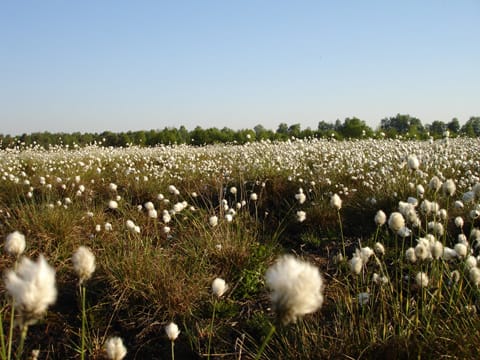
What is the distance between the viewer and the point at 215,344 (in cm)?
288

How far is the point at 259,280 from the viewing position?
11.7ft

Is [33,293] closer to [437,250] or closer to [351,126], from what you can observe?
[437,250]

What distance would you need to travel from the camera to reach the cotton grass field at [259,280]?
160 cm

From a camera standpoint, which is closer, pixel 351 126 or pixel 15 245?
pixel 15 245

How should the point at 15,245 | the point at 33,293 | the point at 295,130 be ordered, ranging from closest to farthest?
the point at 33,293, the point at 15,245, the point at 295,130

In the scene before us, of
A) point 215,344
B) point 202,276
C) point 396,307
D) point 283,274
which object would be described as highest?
point 283,274

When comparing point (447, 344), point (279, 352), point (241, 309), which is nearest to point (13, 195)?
point (241, 309)

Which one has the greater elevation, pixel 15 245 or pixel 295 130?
pixel 295 130

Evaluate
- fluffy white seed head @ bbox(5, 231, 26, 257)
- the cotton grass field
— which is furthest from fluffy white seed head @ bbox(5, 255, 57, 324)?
fluffy white seed head @ bbox(5, 231, 26, 257)

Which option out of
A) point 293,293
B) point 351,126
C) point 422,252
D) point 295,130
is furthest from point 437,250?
point 351,126

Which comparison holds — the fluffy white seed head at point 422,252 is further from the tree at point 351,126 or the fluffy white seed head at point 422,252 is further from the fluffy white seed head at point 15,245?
the tree at point 351,126

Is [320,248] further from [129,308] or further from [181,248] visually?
[129,308]

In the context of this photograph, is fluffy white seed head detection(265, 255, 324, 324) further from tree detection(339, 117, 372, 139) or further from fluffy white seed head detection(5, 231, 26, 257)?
tree detection(339, 117, 372, 139)

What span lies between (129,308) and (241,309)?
90 cm
